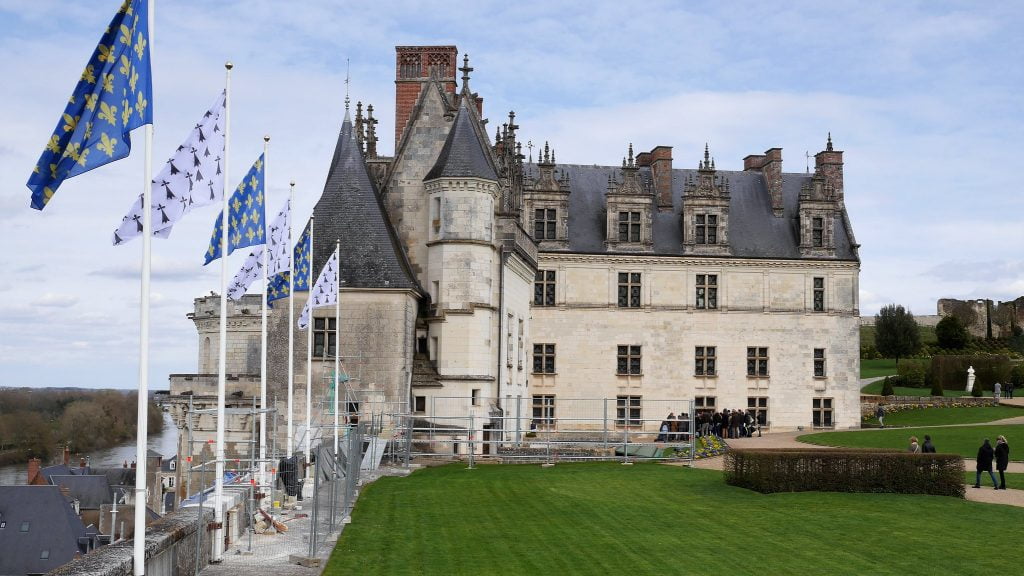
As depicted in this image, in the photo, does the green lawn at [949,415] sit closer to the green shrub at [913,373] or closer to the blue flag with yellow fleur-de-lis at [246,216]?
the green shrub at [913,373]

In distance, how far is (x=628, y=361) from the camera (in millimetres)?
46719

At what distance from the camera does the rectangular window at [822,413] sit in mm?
47406

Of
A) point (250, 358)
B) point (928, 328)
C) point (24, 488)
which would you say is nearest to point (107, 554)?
point (250, 358)

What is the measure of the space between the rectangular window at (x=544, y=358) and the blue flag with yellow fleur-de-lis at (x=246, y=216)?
28087 millimetres

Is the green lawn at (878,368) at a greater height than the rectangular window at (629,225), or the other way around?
the rectangular window at (629,225)

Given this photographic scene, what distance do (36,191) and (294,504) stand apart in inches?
436

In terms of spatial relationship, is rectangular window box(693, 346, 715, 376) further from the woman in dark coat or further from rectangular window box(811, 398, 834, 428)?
the woman in dark coat

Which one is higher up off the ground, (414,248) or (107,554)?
(414,248)

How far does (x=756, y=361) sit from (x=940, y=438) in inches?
500

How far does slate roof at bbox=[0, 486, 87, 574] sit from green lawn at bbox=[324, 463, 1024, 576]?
30.4 metres

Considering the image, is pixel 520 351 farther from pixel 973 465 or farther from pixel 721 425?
pixel 973 465

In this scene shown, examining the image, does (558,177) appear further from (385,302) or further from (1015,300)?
(1015,300)

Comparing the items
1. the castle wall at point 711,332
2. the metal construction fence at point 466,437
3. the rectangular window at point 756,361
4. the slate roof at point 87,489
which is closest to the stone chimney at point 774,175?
the castle wall at point 711,332

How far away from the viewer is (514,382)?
38.4 m
